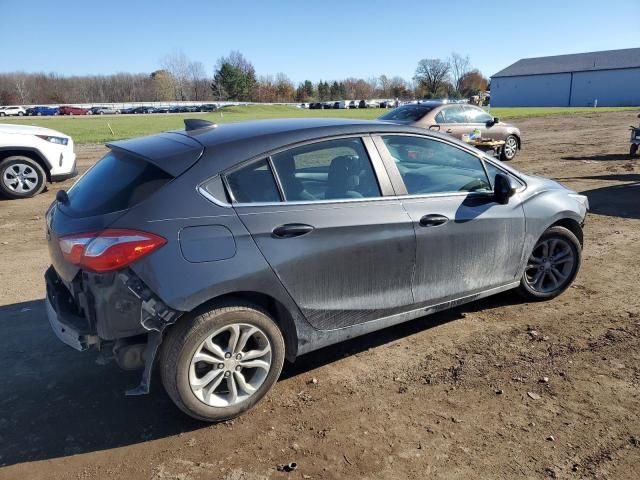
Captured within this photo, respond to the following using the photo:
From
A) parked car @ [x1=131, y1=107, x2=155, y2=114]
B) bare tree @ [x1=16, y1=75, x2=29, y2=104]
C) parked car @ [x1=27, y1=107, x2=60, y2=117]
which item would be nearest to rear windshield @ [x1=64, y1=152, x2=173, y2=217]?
parked car @ [x1=131, y1=107, x2=155, y2=114]

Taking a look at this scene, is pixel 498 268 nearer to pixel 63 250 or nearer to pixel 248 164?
pixel 248 164

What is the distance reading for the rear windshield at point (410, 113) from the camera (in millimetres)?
12922

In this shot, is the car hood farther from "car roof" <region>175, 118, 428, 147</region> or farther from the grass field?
the grass field

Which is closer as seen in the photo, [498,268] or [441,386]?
[441,386]

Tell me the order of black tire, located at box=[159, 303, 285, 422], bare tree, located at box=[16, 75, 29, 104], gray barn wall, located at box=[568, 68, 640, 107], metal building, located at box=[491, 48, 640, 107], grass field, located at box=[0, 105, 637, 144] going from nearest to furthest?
1. black tire, located at box=[159, 303, 285, 422]
2. grass field, located at box=[0, 105, 637, 144]
3. gray barn wall, located at box=[568, 68, 640, 107]
4. metal building, located at box=[491, 48, 640, 107]
5. bare tree, located at box=[16, 75, 29, 104]

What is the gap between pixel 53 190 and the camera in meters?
11.2

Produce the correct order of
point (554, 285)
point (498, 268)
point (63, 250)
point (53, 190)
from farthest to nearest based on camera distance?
point (53, 190)
point (554, 285)
point (498, 268)
point (63, 250)

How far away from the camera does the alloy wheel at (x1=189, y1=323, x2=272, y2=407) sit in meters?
3.01

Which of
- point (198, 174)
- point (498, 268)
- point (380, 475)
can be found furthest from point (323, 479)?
point (498, 268)

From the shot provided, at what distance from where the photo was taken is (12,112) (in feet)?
249

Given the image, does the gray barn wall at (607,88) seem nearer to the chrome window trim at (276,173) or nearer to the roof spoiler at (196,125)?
the chrome window trim at (276,173)

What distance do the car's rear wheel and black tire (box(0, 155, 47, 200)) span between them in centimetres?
1236

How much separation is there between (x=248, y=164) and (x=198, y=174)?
0.32 m

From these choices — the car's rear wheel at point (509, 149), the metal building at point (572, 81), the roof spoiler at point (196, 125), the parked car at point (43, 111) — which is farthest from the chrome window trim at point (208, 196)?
the parked car at point (43, 111)
